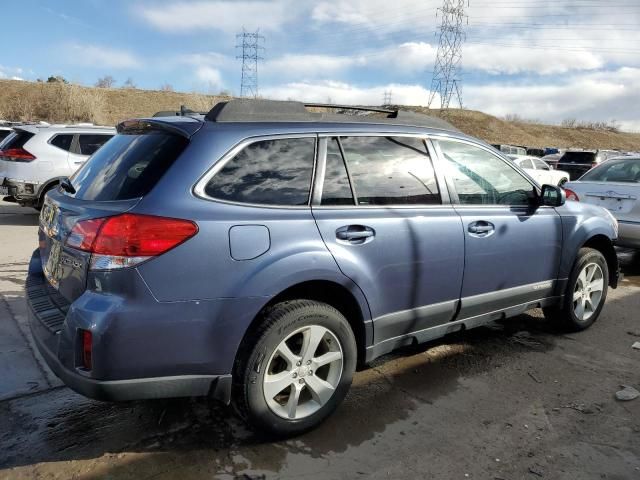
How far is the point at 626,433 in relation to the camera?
10.3 ft

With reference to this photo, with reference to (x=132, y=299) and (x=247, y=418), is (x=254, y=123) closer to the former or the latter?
(x=132, y=299)

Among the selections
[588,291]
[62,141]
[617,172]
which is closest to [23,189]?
[62,141]

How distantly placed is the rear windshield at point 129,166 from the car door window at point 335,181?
822mm

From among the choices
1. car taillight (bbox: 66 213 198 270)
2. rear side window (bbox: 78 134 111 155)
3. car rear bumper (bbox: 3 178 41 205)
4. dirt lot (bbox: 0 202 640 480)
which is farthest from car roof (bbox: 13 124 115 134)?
car taillight (bbox: 66 213 198 270)

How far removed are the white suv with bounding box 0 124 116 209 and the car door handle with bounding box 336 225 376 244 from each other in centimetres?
773

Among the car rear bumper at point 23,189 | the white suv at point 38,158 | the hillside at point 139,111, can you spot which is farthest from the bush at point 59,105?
the car rear bumper at point 23,189

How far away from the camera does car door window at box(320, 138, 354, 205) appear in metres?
3.04

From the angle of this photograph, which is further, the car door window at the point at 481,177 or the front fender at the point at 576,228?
the front fender at the point at 576,228

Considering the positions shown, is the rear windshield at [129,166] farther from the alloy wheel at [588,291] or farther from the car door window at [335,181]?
the alloy wheel at [588,291]

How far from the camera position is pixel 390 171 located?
338 centimetres

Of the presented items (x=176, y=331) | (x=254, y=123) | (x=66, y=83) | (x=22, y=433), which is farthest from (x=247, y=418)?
(x=66, y=83)

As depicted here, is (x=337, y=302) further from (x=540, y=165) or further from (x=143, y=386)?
(x=540, y=165)

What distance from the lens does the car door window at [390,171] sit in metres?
→ 3.21

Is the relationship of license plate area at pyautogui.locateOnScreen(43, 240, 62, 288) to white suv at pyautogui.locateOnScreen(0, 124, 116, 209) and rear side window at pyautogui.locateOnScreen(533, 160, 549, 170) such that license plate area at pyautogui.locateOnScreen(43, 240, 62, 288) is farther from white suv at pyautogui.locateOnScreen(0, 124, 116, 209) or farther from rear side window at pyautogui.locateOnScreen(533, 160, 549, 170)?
rear side window at pyautogui.locateOnScreen(533, 160, 549, 170)
